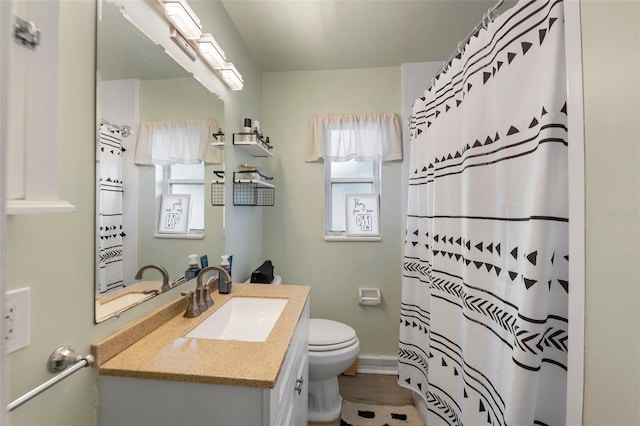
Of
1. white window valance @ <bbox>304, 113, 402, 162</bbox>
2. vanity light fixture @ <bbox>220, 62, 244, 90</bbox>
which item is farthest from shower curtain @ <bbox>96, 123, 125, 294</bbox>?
white window valance @ <bbox>304, 113, 402, 162</bbox>

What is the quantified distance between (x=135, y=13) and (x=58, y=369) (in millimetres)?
1156

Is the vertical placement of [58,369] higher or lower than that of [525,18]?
lower

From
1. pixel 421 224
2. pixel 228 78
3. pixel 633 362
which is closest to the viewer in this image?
pixel 633 362

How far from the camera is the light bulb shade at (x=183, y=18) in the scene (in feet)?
3.36

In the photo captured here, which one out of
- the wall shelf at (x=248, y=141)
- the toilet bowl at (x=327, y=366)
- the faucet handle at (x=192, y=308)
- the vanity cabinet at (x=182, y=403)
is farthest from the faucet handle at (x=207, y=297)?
the wall shelf at (x=248, y=141)

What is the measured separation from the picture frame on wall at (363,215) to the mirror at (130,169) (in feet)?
4.29

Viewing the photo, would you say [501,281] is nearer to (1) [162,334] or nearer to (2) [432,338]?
(2) [432,338]

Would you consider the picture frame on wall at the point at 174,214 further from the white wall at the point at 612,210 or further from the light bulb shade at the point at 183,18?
the white wall at the point at 612,210

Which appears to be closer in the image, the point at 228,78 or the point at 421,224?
the point at 228,78

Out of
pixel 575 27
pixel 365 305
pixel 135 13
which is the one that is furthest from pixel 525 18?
pixel 365 305

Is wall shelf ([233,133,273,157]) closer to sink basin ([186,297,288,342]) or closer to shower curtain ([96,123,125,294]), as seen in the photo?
shower curtain ([96,123,125,294])

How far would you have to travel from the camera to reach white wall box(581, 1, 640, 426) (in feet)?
1.80

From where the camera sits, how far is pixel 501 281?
0.92 meters

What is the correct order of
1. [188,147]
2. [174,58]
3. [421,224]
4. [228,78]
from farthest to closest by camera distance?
[421,224] → [228,78] → [188,147] → [174,58]
